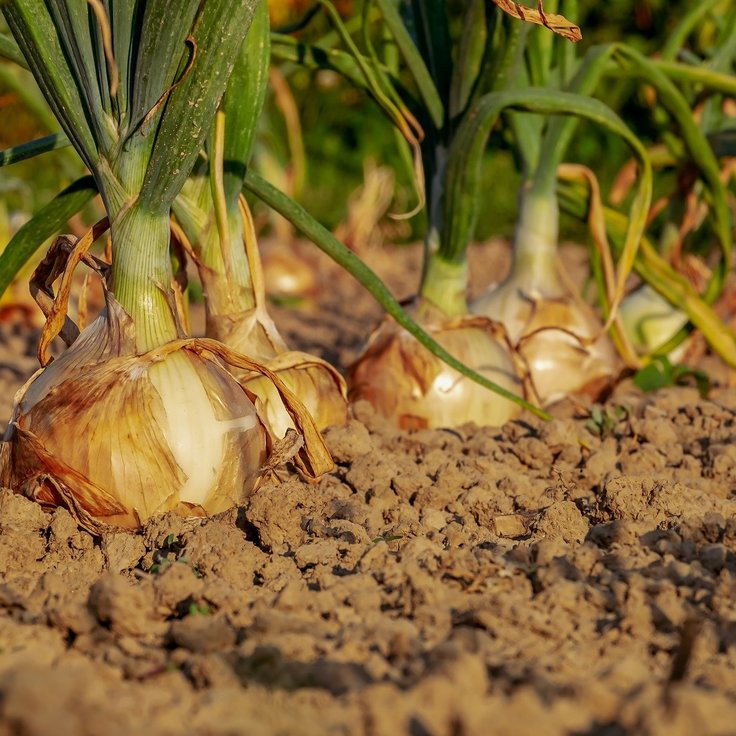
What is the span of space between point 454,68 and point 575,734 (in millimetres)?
1358

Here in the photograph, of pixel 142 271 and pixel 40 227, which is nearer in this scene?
pixel 142 271

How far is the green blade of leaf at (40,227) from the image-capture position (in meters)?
1.58

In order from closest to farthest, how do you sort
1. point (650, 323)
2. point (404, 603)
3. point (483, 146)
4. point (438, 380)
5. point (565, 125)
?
1. point (404, 603)
2. point (483, 146)
3. point (438, 380)
4. point (565, 125)
5. point (650, 323)

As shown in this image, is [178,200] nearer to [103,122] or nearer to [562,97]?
[103,122]

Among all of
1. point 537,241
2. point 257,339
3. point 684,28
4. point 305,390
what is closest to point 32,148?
point 257,339

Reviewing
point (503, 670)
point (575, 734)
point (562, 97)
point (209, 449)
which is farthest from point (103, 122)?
point (575, 734)

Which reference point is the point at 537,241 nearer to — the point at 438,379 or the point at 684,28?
the point at 438,379

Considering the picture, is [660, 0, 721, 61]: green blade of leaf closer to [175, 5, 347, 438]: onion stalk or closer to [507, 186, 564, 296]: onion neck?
[507, 186, 564, 296]: onion neck

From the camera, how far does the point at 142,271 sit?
1454 millimetres

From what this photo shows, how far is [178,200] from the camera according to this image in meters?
1.64

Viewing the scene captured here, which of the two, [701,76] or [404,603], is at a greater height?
[701,76]

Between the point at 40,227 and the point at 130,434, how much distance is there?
0.40 metres

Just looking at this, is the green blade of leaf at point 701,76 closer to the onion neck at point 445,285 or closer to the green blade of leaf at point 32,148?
the onion neck at point 445,285

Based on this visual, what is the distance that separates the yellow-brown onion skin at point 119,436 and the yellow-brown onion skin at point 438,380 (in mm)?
505
